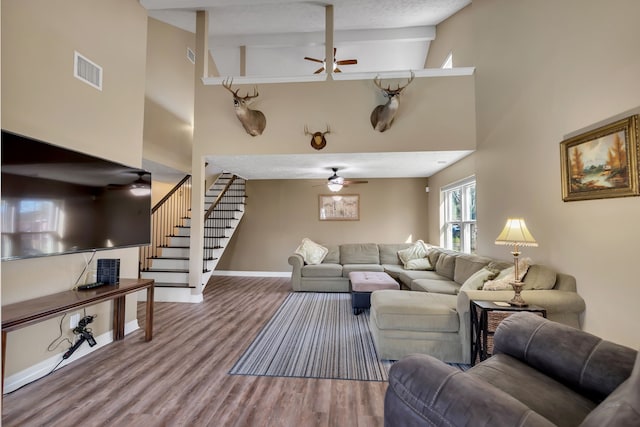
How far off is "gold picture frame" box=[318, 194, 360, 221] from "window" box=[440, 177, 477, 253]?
1.97 meters

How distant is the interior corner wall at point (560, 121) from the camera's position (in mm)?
2062

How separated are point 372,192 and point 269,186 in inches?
100

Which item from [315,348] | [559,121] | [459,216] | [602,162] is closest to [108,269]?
[315,348]

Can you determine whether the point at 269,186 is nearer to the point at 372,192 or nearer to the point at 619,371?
Result: the point at 372,192

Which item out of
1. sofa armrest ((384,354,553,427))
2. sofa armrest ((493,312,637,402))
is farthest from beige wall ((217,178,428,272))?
sofa armrest ((384,354,553,427))

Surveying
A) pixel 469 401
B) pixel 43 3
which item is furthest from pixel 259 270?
pixel 469 401

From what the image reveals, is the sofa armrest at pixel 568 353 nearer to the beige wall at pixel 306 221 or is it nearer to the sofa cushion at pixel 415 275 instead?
→ the sofa cushion at pixel 415 275

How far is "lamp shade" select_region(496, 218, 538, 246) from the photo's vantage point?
2.42m

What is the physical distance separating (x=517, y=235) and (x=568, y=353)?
1.25 meters

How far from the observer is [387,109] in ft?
13.1

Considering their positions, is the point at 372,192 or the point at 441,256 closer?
the point at 441,256

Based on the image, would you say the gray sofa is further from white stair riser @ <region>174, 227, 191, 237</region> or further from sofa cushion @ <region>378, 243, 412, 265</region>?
white stair riser @ <region>174, 227, 191, 237</region>

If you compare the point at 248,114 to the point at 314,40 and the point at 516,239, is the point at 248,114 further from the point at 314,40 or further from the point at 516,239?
the point at 516,239

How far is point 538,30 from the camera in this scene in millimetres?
2881
